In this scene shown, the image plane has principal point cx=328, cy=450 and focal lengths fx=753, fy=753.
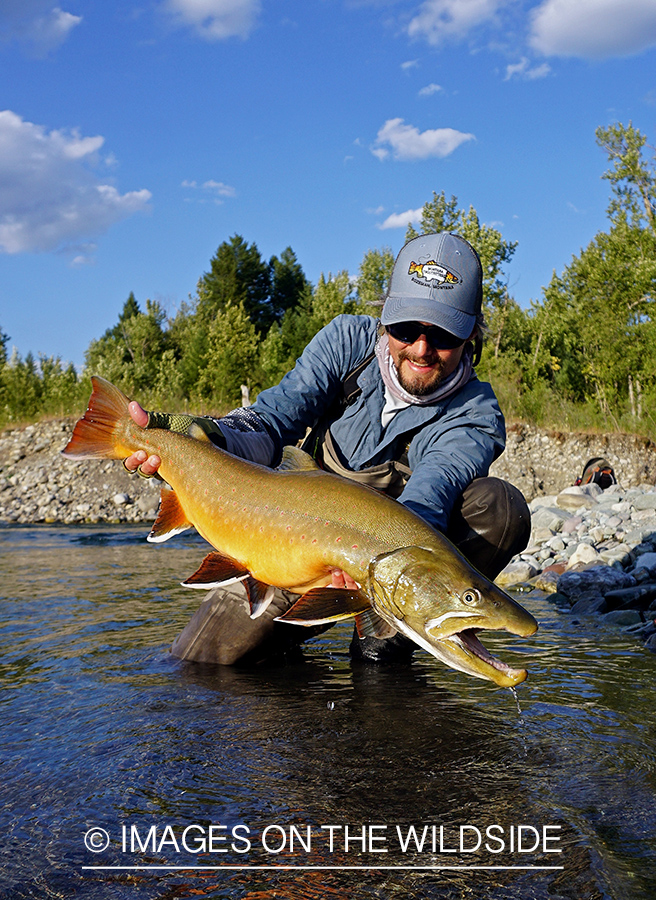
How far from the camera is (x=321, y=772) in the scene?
104 inches

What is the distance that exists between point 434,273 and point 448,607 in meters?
1.98

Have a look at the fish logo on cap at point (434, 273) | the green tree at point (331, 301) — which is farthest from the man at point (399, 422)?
the green tree at point (331, 301)

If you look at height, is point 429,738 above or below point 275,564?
below

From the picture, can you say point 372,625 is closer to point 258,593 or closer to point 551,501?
point 258,593

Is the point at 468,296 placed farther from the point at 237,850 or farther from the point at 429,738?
the point at 237,850

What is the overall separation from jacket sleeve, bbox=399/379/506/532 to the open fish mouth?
108 centimetres

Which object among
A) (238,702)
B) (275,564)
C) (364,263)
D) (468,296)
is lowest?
(238,702)

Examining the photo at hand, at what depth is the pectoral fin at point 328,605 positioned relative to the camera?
98.7 inches

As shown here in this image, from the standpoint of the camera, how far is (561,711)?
→ 10.9 feet

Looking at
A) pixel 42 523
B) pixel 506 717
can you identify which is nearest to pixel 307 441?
pixel 506 717

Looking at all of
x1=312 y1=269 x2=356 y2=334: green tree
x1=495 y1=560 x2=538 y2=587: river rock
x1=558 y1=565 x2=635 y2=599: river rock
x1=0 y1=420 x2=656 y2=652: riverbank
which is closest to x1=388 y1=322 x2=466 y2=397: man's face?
x1=0 y1=420 x2=656 y2=652: riverbank

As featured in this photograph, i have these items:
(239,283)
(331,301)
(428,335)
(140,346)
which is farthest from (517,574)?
(239,283)

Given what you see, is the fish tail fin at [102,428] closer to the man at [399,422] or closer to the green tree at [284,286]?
the man at [399,422]

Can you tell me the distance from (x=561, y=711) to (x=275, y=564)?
1534mm
